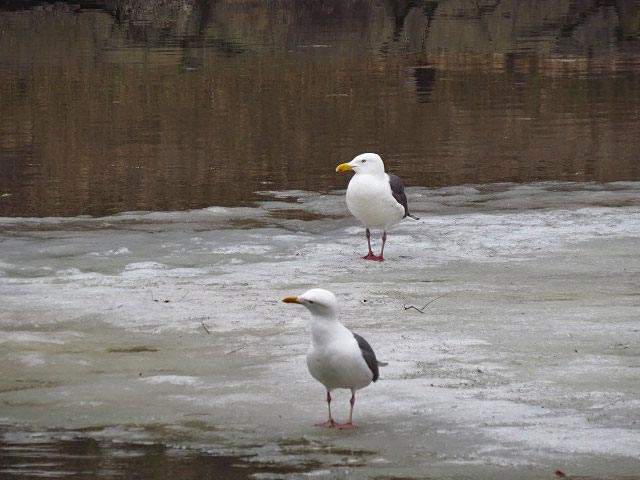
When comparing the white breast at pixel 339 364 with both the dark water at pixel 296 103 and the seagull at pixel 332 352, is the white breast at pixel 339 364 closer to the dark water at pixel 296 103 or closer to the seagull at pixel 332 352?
the seagull at pixel 332 352

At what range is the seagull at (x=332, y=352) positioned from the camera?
7301 millimetres

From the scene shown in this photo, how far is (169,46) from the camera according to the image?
39.5 meters

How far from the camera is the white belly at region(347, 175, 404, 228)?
482 inches

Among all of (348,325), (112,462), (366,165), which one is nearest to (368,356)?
(112,462)

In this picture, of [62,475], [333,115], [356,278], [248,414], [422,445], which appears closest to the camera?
[62,475]

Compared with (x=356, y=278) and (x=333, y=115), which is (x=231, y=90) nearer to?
(x=333, y=115)

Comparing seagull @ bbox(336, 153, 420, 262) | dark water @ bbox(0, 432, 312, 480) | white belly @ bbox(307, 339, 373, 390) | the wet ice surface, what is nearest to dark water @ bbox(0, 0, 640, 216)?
the wet ice surface

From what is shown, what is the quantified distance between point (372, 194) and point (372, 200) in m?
0.06

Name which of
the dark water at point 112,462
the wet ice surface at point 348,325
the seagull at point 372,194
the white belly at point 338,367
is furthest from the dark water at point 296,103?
the white belly at point 338,367

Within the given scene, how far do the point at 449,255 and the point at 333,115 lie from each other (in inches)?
502

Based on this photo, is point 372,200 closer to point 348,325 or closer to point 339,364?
point 348,325

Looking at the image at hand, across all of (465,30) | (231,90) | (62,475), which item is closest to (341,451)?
(62,475)

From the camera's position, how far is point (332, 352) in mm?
7305

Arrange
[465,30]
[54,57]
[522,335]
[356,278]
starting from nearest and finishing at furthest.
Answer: [522,335] → [356,278] → [54,57] → [465,30]
